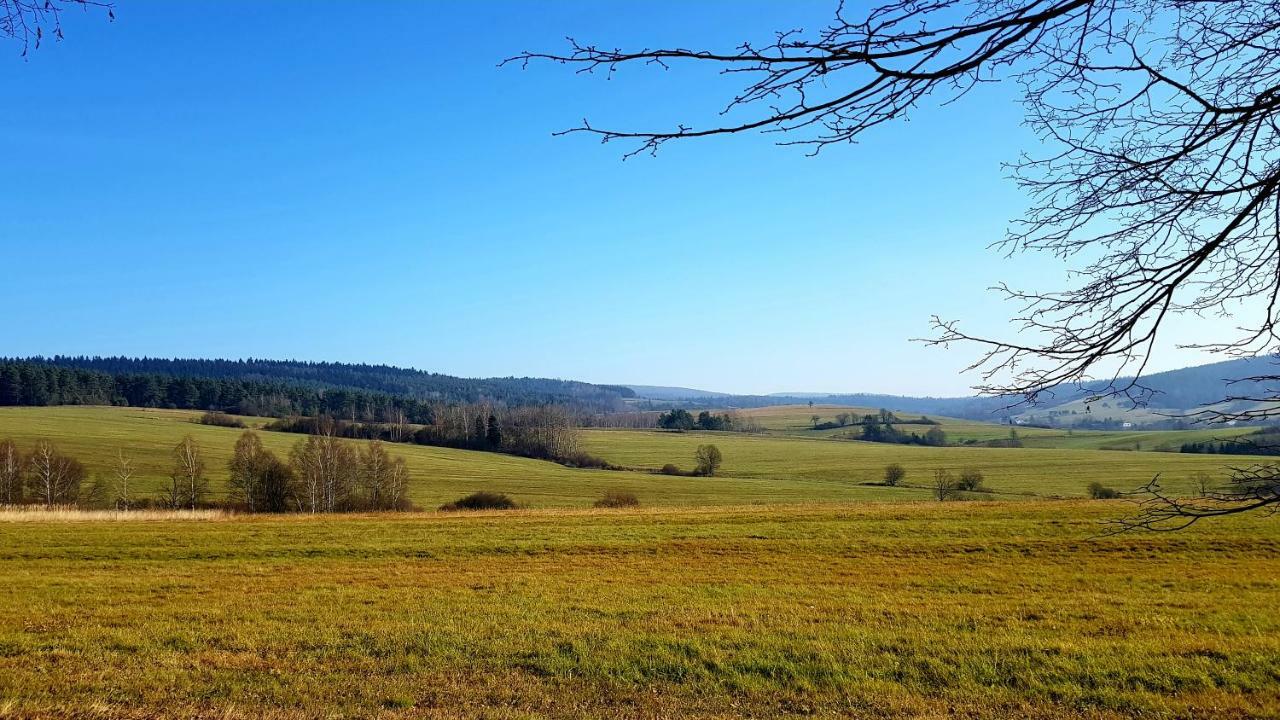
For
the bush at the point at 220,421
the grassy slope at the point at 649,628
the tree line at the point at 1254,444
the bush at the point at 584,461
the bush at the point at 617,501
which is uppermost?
the bush at the point at 220,421

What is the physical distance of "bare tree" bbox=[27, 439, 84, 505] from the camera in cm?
4756

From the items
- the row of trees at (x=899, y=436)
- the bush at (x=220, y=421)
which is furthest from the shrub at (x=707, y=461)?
the bush at (x=220, y=421)

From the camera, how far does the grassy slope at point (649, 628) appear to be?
6648 millimetres

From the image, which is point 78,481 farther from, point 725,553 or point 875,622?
point 875,622

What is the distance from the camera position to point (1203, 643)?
27.9 ft

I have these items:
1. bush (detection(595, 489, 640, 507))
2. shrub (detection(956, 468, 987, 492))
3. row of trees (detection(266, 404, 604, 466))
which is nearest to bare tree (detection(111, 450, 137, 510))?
bush (detection(595, 489, 640, 507))

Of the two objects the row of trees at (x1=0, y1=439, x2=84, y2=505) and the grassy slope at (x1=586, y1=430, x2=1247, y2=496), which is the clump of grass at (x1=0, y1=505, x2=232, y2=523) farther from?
the grassy slope at (x1=586, y1=430, x2=1247, y2=496)

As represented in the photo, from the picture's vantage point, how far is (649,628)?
9539mm

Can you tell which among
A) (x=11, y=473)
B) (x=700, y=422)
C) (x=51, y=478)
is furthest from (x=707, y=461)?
Answer: (x=700, y=422)

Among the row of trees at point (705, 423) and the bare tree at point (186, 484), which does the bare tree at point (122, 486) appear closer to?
the bare tree at point (186, 484)

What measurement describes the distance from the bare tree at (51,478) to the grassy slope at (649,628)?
33.0m

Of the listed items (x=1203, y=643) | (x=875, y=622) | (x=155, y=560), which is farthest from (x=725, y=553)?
(x=155, y=560)

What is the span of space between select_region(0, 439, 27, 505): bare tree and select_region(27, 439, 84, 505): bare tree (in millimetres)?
459

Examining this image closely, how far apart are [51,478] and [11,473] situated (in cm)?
248
